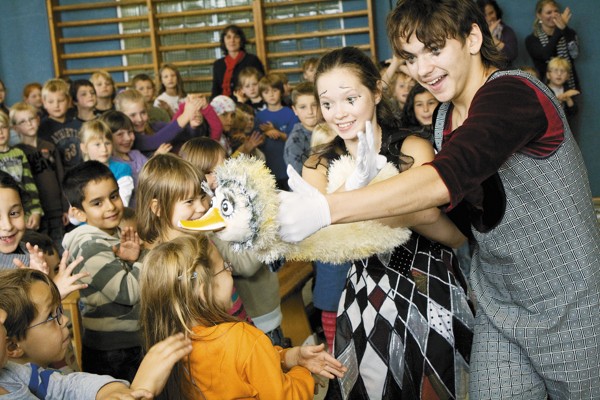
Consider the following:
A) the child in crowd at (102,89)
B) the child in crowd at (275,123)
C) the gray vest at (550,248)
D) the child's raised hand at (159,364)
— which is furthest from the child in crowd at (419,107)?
the child in crowd at (102,89)

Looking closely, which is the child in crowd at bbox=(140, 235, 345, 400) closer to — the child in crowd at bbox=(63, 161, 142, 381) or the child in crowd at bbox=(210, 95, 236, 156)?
the child in crowd at bbox=(63, 161, 142, 381)

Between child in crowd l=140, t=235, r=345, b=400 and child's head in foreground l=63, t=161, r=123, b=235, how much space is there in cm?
107

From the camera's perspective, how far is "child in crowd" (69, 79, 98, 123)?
5789 mm

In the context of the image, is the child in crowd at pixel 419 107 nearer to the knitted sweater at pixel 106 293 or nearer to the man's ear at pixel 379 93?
the man's ear at pixel 379 93

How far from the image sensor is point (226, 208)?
1.39m

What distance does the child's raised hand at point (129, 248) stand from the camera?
284 cm

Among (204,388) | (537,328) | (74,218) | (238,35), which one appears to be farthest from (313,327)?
(238,35)

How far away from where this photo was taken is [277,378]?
1.92 m

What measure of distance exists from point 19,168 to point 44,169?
35 cm

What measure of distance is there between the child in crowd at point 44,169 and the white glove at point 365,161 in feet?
12.7

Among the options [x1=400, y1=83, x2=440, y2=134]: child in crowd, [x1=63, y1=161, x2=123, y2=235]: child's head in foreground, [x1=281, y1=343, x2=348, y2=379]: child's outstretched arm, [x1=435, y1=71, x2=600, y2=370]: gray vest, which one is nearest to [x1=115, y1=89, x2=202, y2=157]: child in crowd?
[x1=400, y1=83, x2=440, y2=134]: child in crowd

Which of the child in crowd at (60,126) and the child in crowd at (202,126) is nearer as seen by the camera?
the child in crowd at (60,126)

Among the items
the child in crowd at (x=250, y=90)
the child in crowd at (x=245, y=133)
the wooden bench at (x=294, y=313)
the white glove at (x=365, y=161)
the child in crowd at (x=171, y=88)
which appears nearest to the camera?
the white glove at (x=365, y=161)

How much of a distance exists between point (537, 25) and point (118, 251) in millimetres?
6459
